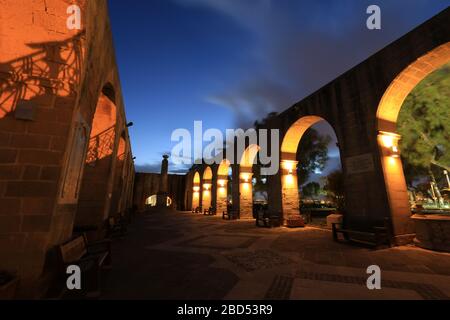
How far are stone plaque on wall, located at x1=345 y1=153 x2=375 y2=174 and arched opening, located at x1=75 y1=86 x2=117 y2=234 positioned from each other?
8717mm

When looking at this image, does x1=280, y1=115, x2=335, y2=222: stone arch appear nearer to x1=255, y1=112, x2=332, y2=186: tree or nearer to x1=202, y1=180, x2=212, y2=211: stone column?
x1=255, y1=112, x2=332, y2=186: tree

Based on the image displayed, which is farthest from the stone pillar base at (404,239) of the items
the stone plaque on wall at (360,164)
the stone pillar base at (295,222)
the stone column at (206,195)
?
the stone column at (206,195)

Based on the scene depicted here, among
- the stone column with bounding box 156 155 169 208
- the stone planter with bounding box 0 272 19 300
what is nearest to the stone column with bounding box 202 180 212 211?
the stone column with bounding box 156 155 169 208

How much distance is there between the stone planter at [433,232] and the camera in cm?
508

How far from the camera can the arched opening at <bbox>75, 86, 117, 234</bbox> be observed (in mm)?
6863

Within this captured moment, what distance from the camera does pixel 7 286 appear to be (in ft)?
7.80

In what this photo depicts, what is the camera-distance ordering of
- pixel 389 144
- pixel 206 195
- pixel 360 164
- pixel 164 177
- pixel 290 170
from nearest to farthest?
pixel 389 144 < pixel 360 164 < pixel 290 170 < pixel 206 195 < pixel 164 177

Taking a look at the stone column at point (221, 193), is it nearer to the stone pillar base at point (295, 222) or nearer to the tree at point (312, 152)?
the tree at point (312, 152)

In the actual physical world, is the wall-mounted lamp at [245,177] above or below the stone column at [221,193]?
above

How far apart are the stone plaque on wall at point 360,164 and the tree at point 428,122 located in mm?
6538

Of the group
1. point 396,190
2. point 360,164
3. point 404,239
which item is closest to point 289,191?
point 360,164

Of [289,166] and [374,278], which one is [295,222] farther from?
[374,278]

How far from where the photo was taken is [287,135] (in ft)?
36.0

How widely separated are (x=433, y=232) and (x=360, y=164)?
8.42ft
